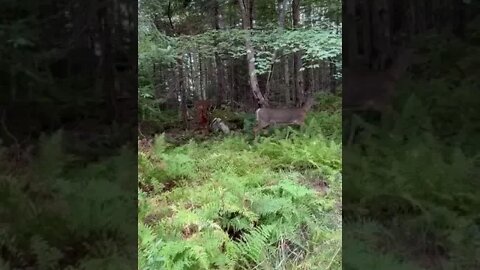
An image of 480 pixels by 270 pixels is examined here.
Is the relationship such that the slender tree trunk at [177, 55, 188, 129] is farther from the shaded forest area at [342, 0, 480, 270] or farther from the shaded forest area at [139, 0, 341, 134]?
the shaded forest area at [342, 0, 480, 270]

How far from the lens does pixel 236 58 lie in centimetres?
526

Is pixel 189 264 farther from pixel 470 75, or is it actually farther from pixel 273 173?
pixel 273 173

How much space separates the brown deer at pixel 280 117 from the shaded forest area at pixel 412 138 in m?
3.22

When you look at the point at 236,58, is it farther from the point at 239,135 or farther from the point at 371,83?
the point at 371,83

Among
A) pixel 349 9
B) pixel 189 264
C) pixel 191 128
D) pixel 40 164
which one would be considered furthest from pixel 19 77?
pixel 191 128

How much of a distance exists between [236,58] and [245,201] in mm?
2651

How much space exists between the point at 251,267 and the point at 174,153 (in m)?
1.95

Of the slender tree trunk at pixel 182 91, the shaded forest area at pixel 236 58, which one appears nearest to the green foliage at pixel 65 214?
the shaded forest area at pixel 236 58

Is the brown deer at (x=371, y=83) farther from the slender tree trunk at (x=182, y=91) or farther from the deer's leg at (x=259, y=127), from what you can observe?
the slender tree trunk at (x=182, y=91)

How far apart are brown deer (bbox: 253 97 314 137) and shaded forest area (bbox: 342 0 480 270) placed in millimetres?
3223

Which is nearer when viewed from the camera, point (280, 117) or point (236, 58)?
point (280, 117)

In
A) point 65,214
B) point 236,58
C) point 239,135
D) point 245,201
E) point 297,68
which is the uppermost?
point 236,58

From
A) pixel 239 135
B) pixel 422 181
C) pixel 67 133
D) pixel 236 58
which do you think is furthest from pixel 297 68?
pixel 67 133

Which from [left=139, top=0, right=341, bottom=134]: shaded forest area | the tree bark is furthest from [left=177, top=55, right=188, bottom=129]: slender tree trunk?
the tree bark
